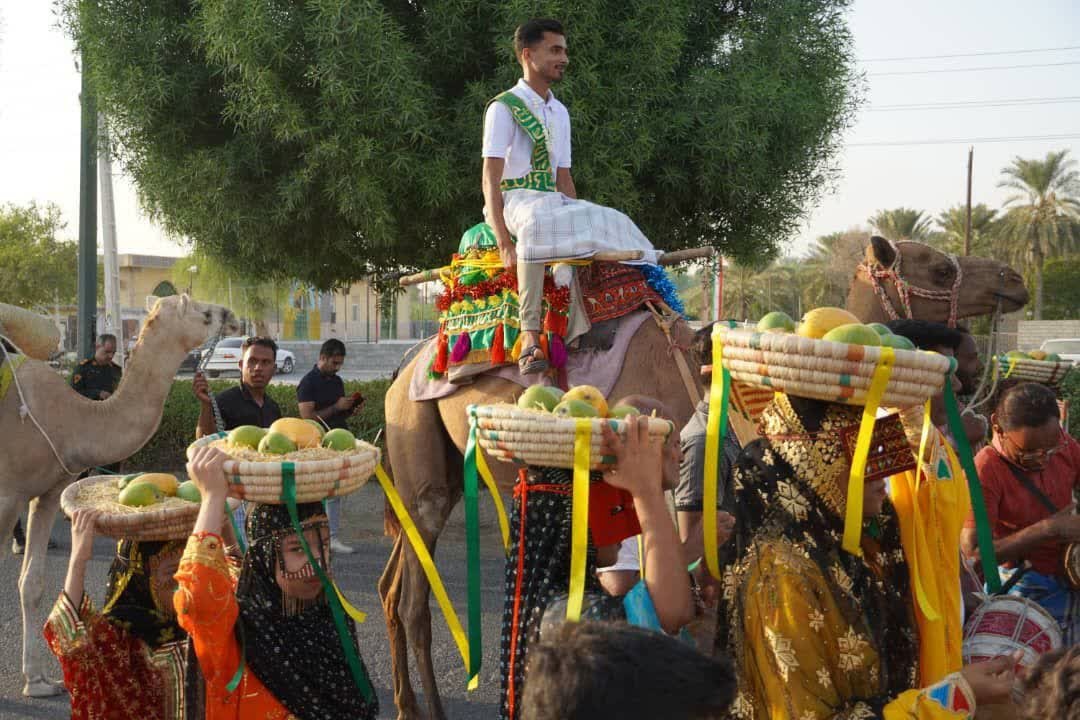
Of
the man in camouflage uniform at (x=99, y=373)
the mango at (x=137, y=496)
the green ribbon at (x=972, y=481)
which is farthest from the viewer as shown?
the man in camouflage uniform at (x=99, y=373)

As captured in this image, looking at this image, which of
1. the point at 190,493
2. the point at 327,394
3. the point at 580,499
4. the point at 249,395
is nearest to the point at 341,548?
the point at 327,394

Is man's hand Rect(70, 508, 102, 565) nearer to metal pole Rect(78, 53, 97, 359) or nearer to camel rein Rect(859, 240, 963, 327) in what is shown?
camel rein Rect(859, 240, 963, 327)

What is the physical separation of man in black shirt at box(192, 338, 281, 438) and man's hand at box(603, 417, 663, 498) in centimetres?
523

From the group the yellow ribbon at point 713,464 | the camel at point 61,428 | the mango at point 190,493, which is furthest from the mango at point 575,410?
the camel at point 61,428

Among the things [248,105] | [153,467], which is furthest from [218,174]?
[153,467]

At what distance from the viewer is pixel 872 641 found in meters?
2.45

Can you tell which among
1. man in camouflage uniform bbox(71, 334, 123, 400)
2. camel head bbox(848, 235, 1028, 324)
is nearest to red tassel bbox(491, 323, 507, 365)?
camel head bbox(848, 235, 1028, 324)

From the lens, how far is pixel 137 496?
349 centimetres

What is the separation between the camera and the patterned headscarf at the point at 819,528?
2500mm

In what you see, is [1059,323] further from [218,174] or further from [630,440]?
[630,440]

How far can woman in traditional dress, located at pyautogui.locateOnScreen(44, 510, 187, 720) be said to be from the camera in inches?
140

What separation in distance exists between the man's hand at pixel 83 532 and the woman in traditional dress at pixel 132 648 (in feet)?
0.63

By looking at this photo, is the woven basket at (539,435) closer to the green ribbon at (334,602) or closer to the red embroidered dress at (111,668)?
the green ribbon at (334,602)

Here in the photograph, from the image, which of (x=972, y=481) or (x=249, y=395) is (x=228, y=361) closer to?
(x=249, y=395)
